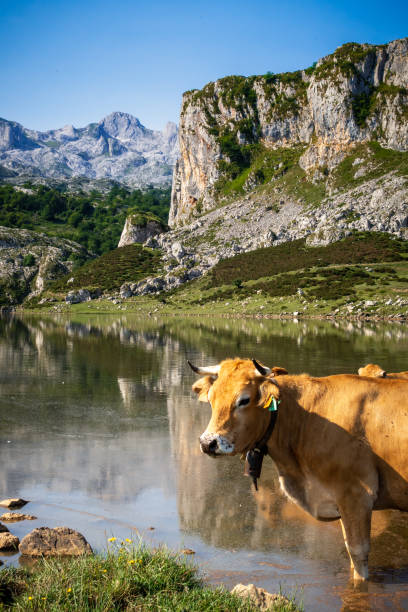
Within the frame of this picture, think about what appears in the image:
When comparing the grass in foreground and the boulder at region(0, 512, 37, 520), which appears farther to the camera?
the boulder at region(0, 512, 37, 520)

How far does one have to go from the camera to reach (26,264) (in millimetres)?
178000

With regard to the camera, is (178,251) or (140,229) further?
(140,229)

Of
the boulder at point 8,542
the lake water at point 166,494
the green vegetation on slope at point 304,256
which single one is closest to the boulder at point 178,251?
the green vegetation on slope at point 304,256

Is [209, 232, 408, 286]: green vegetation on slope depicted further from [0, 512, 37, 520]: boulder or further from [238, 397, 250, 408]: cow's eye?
[238, 397, 250, 408]: cow's eye

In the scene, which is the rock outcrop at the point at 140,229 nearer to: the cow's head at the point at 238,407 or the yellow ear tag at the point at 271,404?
the cow's head at the point at 238,407

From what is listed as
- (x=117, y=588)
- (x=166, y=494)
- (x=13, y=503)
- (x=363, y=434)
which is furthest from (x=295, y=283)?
(x=117, y=588)

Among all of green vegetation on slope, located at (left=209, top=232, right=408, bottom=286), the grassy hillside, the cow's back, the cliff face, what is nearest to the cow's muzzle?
the cow's back

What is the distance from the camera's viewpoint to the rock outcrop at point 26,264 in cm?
16712

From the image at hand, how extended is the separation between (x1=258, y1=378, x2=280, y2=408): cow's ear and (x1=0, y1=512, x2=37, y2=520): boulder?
494cm

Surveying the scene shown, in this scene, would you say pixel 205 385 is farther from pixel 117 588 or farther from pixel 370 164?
pixel 370 164

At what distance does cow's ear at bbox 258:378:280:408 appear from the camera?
534 centimetres

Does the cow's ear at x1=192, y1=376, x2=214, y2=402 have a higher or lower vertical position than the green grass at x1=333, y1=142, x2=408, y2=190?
lower

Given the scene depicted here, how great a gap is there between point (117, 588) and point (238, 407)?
208 cm

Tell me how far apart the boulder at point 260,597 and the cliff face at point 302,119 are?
504 ft
